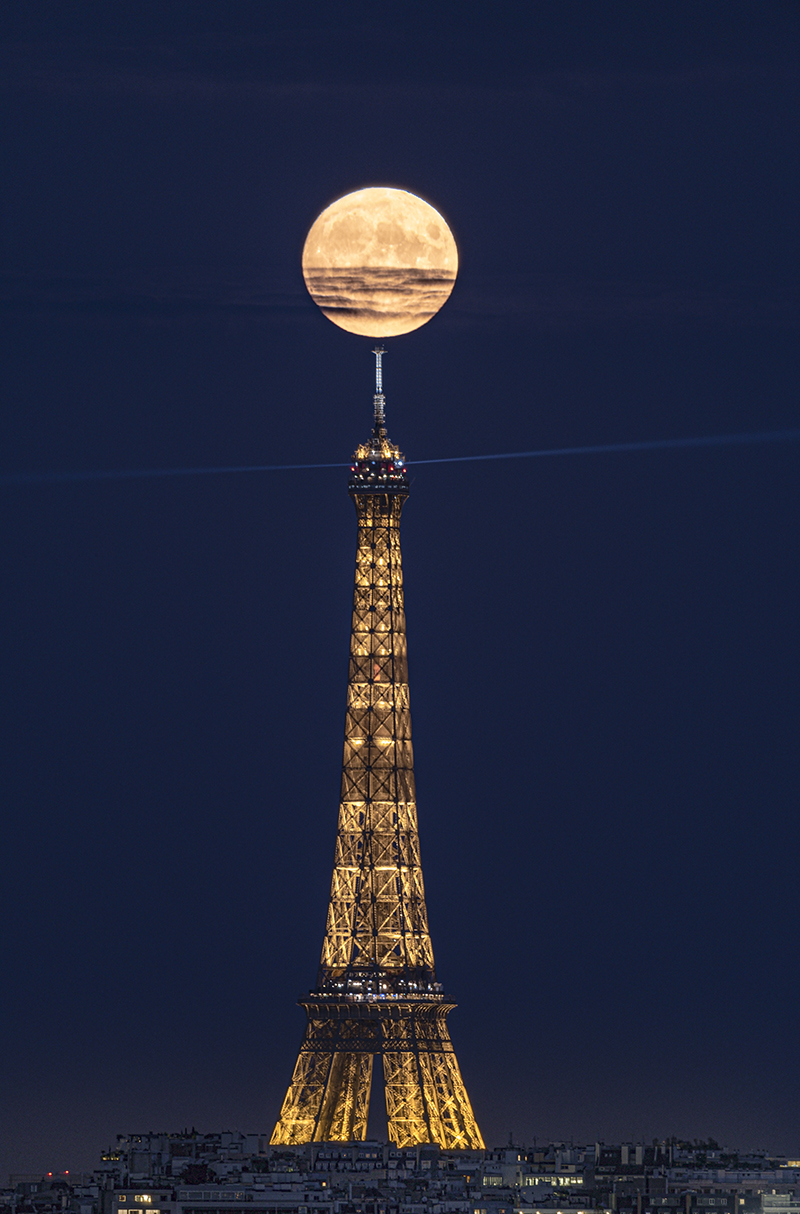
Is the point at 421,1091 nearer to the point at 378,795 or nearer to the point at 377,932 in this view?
the point at 377,932

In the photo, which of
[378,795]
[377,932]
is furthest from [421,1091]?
[378,795]

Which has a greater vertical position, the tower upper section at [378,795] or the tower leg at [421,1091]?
the tower upper section at [378,795]

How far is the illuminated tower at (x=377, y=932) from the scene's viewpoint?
459 feet

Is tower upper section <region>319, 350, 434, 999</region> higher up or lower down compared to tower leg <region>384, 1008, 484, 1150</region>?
higher up

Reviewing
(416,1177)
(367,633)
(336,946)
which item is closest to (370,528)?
(367,633)

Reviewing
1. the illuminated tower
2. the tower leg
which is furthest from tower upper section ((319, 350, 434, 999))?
the tower leg

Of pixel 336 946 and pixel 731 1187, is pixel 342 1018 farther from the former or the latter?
pixel 731 1187

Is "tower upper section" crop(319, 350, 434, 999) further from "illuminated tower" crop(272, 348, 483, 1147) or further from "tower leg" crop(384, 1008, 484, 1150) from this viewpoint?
"tower leg" crop(384, 1008, 484, 1150)

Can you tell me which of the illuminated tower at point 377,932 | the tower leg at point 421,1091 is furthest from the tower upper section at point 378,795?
the tower leg at point 421,1091

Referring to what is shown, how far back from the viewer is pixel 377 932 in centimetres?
14125

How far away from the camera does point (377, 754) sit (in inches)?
5610

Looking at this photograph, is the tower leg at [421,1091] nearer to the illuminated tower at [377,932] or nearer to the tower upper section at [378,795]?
the illuminated tower at [377,932]

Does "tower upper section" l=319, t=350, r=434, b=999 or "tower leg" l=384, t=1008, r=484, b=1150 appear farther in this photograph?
"tower upper section" l=319, t=350, r=434, b=999

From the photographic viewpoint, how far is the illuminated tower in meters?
140
